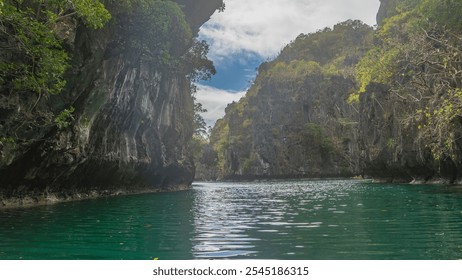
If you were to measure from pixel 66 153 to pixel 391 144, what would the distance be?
33092 mm

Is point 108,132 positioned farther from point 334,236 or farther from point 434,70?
point 434,70

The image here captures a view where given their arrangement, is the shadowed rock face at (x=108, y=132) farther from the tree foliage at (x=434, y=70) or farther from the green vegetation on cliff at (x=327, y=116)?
the green vegetation on cliff at (x=327, y=116)

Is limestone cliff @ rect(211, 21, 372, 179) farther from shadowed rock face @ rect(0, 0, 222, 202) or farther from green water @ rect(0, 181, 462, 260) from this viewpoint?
green water @ rect(0, 181, 462, 260)

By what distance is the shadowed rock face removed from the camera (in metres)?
19.9

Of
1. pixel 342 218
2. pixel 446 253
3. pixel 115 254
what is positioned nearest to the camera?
pixel 446 253

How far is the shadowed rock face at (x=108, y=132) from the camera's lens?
19906 millimetres

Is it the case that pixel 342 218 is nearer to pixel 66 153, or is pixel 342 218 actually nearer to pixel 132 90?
pixel 66 153

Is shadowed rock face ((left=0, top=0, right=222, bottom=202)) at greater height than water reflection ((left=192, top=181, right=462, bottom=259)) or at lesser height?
greater

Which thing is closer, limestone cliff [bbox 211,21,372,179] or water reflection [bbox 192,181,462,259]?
water reflection [bbox 192,181,462,259]

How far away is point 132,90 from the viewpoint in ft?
101

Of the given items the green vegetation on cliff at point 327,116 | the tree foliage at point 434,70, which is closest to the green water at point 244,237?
the tree foliage at point 434,70

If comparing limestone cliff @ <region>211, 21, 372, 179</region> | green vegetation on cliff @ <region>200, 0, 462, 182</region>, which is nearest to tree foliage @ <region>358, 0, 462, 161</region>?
green vegetation on cliff @ <region>200, 0, 462, 182</region>

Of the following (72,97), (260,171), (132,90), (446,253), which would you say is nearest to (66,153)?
(72,97)

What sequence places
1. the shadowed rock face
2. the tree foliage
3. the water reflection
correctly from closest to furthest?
the water reflection < the tree foliage < the shadowed rock face
